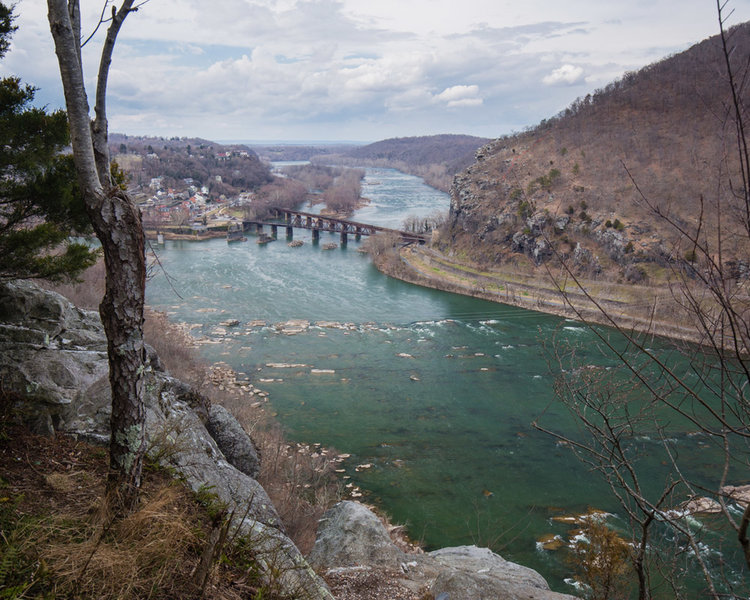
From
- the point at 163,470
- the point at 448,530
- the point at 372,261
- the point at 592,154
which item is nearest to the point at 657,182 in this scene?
the point at 592,154

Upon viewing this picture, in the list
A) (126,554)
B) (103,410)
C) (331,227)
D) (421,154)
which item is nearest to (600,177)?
(331,227)

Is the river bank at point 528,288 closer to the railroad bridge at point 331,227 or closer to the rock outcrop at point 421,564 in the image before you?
the railroad bridge at point 331,227

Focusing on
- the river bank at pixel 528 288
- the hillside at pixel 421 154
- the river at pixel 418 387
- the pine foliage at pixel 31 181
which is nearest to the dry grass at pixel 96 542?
the river at pixel 418 387

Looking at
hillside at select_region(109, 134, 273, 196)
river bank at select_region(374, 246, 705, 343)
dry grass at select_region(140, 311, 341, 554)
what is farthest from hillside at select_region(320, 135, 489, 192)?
dry grass at select_region(140, 311, 341, 554)

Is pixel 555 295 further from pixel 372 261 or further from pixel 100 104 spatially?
pixel 100 104

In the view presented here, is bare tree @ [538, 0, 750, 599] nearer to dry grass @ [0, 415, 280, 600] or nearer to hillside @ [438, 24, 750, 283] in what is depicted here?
dry grass @ [0, 415, 280, 600]

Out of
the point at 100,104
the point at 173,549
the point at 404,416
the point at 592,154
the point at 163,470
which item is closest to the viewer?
the point at 173,549

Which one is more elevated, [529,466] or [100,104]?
[100,104]
